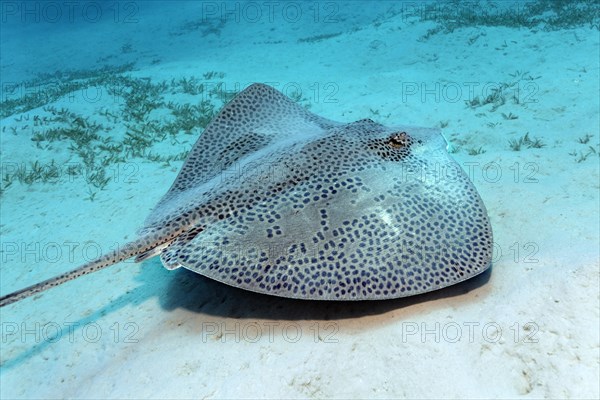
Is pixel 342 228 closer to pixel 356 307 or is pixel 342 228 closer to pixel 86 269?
pixel 356 307

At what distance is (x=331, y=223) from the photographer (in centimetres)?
341

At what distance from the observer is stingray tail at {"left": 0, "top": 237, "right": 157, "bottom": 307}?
2945mm

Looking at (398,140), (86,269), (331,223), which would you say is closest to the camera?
(86,269)

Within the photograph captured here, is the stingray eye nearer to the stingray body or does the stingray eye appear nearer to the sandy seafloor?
the stingray body

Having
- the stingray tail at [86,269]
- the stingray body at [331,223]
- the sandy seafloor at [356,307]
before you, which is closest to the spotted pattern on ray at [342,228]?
the stingray body at [331,223]

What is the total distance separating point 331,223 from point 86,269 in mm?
2051

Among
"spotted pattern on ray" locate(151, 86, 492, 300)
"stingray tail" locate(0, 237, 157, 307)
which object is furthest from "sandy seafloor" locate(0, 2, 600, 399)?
"stingray tail" locate(0, 237, 157, 307)

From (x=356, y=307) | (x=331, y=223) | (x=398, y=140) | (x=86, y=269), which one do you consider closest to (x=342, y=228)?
(x=331, y=223)

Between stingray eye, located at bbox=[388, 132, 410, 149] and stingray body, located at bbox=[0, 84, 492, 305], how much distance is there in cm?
1

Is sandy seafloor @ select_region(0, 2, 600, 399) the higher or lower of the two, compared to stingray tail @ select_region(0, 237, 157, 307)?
lower

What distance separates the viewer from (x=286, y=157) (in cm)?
407

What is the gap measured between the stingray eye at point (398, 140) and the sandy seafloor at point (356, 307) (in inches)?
49.5

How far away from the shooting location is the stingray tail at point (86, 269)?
2945mm

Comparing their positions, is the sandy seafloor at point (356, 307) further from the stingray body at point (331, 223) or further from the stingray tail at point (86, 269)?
the stingray tail at point (86, 269)
